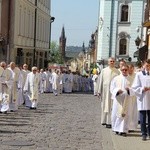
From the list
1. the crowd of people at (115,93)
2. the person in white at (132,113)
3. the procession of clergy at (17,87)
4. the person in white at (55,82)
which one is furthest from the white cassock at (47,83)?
the person in white at (132,113)

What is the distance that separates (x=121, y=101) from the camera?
15016 mm

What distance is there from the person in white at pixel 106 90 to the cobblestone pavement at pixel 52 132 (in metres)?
0.31

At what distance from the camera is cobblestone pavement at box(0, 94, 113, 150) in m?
12.4

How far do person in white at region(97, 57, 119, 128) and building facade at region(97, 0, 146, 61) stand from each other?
1891 inches

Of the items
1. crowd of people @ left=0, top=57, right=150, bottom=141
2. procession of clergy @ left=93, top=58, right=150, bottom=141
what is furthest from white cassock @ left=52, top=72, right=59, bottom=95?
procession of clergy @ left=93, top=58, right=150, bottom=141

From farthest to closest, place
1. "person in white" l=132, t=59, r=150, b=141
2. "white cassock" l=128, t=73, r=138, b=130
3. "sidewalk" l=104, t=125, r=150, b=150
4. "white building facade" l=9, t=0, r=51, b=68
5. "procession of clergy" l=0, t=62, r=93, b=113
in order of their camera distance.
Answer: "white building facade" l=9, t=0, r=51, b=68, "procession of clergy" l=0, t=62, r=93, b=113, "white cassock" l=128, t=73, r=138, b=130, "person in white" l=132, t=59, r=150, b=141, "sidewalk" l=104, t=125, r=150, b=150

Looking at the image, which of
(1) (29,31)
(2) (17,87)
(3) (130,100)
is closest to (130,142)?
(3) (130,100)

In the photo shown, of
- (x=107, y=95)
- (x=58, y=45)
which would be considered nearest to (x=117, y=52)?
(x=107, y=95)

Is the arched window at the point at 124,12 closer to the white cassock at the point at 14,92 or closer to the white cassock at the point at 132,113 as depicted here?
the white cassock at the point at 14,92

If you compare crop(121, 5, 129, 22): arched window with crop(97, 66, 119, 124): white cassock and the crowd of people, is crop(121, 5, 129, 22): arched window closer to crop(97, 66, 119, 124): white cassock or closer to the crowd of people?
the crowd of people

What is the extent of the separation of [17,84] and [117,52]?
45.4 m

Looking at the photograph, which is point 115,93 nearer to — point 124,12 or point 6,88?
point 6,88

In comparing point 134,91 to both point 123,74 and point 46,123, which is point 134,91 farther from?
point 46,123

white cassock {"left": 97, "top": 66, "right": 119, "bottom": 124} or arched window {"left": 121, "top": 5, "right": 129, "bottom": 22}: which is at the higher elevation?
arched window {"left": 121, "top": 5, "right": 129, "bottom": 22}
